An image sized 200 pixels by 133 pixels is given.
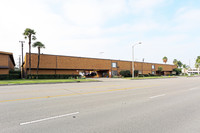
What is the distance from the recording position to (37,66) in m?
30.4

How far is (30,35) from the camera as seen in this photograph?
90.8ft

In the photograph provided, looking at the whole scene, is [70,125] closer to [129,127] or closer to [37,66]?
[129,127]

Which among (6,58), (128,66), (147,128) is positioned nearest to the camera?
(147,128)

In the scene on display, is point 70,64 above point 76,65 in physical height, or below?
above

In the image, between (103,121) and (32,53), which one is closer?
(103,121)

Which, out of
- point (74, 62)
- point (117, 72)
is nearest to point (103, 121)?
point (74, 62)

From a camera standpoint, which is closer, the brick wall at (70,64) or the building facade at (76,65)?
the building facade at (76,65)

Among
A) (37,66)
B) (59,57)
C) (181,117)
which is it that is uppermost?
(59,57)

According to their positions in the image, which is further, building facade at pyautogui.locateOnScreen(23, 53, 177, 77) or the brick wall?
the brick wall

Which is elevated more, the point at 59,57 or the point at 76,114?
the point at 59,57

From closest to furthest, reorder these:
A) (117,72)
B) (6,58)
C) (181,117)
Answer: (181,117) → (6,58) → (117,72)

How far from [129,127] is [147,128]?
514 millimetres

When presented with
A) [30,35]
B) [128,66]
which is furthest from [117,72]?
[30,35]

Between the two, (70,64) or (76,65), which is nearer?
(70,64)
